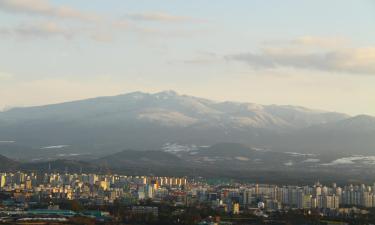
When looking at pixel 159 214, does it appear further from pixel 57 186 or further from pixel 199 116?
pixel 199 116

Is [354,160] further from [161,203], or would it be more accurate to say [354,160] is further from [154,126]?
[154,126]

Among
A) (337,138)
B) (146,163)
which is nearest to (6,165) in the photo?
(146,163)

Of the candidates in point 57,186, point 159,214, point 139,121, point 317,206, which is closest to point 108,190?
point 57,186

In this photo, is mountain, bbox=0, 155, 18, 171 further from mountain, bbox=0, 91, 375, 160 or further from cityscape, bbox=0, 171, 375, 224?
mountain, bbox=0, 91, 375, 160

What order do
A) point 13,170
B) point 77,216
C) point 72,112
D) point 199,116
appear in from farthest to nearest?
point 72,112
point 199,116
point 13,170
point 77,216

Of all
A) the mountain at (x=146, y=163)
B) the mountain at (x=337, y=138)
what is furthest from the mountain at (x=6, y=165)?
the mountain at (x=337, y=138)

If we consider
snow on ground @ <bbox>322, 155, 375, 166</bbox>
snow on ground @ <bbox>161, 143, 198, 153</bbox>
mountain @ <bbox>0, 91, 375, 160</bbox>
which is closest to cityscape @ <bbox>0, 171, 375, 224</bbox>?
snow on ground @ <bbox>322, 155, 375, 166</bbox>
